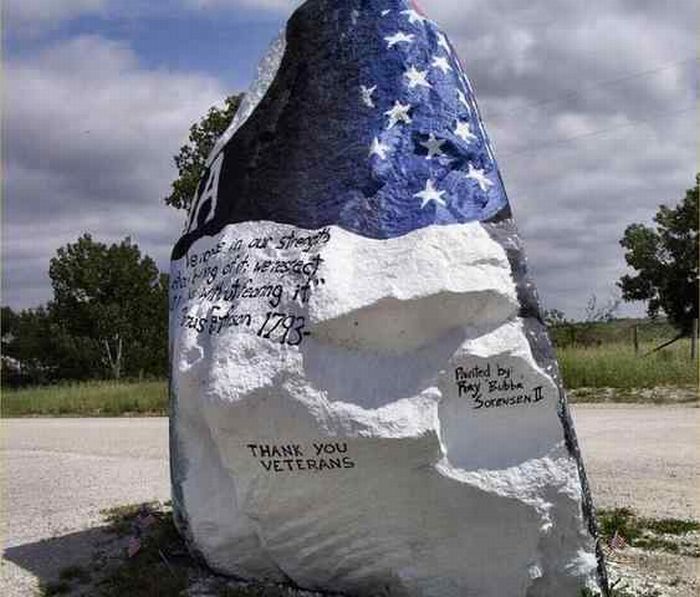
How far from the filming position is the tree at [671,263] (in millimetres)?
30766

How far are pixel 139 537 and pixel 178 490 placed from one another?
1.25m

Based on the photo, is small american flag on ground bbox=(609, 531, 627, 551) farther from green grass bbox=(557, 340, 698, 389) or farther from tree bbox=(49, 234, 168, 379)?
tree bbox=(49, 234, 168, 379)

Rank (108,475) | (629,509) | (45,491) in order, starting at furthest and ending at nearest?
(108,475) → (45,491) → (629,509)

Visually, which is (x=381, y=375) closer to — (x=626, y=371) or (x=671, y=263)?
(x=626, y=371)

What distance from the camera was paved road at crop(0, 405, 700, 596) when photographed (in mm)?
7617

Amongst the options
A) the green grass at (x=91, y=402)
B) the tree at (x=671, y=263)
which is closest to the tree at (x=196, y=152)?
the green grass at (x=91, y=402)

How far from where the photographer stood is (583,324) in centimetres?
2820

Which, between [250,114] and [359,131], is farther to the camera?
[250,114]

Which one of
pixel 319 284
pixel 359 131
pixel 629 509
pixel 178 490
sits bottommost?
pixel 629 509

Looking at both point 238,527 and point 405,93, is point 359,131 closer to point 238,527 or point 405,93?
point 405,93

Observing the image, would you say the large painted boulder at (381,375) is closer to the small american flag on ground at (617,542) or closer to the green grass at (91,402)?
the small american flag on ground at (617,542)

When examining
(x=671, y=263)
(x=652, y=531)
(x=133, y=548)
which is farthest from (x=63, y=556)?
(x=671, y=263)

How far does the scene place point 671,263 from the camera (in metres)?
31.2

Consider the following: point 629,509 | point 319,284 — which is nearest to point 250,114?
point 319,284
